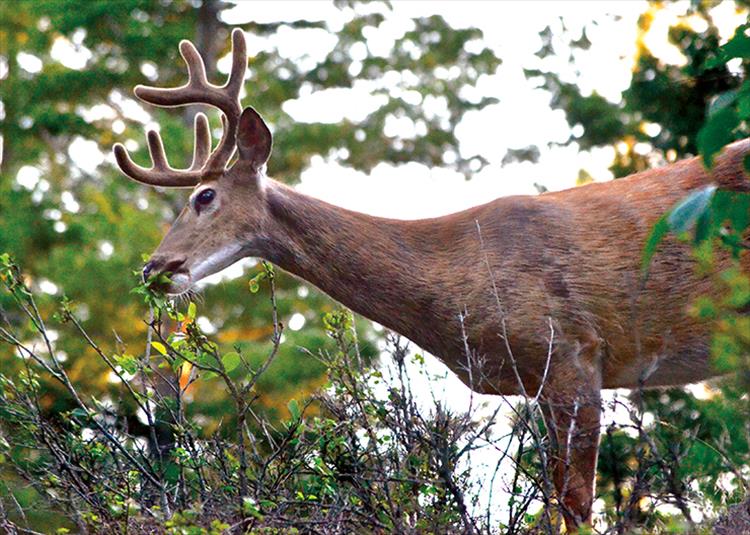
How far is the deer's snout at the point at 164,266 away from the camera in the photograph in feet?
22.5

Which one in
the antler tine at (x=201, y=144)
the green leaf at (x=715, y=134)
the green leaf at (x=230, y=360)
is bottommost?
the green leaf at (x=715, y=134)

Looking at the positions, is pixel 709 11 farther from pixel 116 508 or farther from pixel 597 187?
pixel 116 508

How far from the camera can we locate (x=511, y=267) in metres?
6.48

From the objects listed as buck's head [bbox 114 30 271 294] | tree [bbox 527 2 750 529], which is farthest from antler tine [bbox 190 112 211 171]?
tree [bbox 527 2 750 529]

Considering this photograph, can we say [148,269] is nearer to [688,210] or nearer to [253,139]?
[253,139]

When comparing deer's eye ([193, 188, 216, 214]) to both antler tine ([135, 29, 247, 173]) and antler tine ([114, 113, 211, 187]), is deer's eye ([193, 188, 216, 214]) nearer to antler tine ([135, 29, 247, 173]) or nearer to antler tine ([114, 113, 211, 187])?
antler tine ([135, 29, 247, 173])

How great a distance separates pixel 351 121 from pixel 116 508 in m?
15.4

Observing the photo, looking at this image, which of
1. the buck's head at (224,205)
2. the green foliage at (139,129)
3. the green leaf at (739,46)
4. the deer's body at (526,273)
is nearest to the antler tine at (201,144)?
the buck's head at (224,205)

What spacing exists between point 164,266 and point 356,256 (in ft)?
3.11

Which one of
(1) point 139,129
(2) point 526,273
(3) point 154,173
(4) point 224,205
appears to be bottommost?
(2) point 526,273

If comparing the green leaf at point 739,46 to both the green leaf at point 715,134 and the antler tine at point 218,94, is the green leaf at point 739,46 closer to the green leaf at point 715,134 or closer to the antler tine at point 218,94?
the green leaf at point 715,134

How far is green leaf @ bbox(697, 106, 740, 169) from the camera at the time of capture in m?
3.35

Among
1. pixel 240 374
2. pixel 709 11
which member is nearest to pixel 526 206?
pixel 709 11

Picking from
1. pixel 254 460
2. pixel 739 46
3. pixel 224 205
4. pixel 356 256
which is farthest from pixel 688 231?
pixel 224 205
